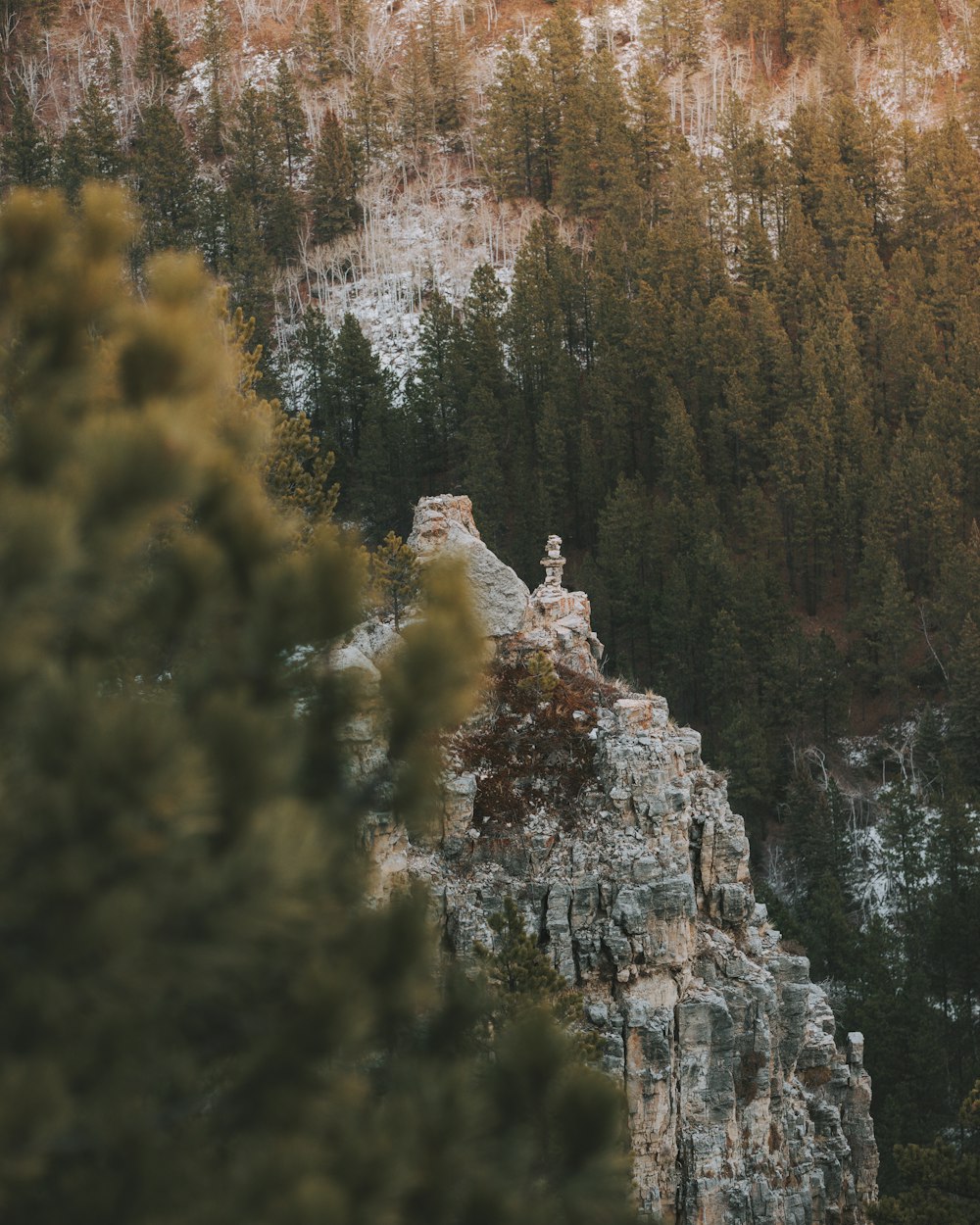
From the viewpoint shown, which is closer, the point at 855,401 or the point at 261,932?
the point at 261,932

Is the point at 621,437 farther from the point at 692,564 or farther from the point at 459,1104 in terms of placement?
the point at 459,1104

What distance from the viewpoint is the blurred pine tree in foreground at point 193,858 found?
654 cm

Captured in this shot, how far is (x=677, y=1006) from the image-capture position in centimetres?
2234

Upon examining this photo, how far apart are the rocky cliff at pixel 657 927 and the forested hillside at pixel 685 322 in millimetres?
13441

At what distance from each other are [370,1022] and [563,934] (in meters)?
14.9

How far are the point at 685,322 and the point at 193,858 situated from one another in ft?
203

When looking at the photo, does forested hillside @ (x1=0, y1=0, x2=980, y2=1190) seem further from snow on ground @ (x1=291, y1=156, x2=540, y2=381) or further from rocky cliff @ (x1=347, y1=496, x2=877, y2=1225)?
rocky cliff @ (x1=347, y1=496, x2=877, y2=1225)

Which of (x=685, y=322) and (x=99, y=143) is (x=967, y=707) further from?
(x=99, y=143)

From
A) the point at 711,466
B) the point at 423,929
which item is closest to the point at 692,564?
the point at 711,466

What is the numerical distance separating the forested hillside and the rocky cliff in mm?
13441

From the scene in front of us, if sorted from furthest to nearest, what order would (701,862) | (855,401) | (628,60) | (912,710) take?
(628,60) < (855,401) < (912,710) < (701,862)

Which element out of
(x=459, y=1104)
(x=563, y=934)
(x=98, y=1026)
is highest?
(x=563, y=934)

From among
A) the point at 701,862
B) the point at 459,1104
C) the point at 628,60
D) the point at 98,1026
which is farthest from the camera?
the point at 628,60

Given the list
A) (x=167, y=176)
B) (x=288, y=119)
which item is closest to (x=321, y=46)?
(x=288, y=119)
